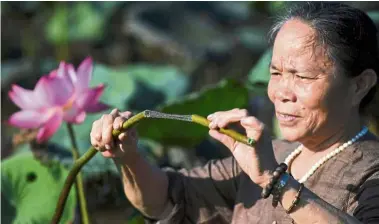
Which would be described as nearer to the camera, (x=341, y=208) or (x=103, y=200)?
(x=341, y=208)

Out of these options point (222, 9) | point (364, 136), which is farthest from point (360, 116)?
point (222, 9)

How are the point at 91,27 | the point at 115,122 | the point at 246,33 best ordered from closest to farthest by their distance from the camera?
1. the point at 115,122
2. the point at 246,33
3. the point at 91,27

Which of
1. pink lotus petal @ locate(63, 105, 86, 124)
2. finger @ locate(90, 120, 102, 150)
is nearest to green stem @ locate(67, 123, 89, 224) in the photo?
pink lotus petal @ locate(63, 105, 86, 124)

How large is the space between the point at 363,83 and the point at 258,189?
1.09 feet

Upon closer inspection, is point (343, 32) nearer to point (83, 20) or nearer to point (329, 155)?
point (329, 155)

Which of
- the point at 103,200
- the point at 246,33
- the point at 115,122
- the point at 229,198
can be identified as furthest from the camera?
the point at 246,33

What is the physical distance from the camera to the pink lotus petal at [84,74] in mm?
2566

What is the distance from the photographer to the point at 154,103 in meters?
3.87

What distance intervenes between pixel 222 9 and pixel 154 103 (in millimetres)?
2529

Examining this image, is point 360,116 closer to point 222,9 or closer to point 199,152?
Answer: point 199,152

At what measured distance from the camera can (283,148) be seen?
8.04ft

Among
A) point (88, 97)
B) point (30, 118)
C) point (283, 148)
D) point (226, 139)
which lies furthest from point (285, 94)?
point (30, 118)

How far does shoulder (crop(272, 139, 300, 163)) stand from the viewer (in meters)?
2.42

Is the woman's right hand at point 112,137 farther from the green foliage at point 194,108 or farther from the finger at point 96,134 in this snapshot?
the green foliage at point 194,108
